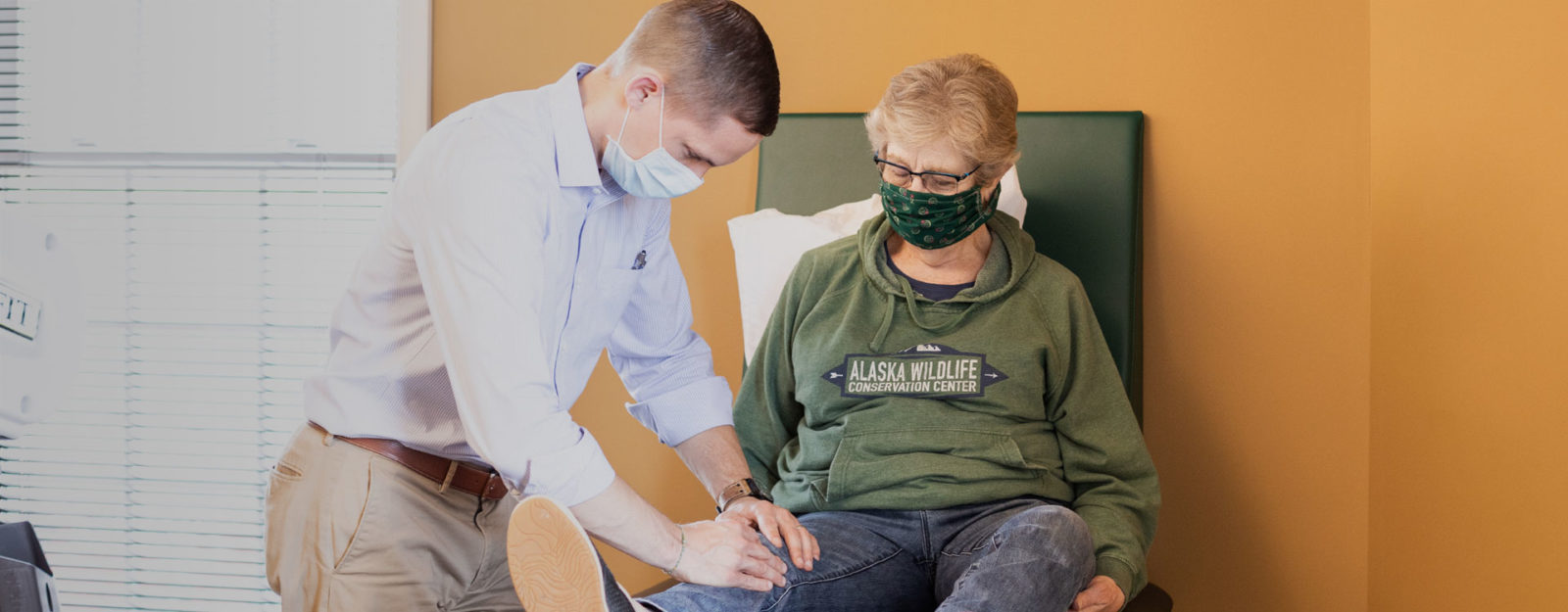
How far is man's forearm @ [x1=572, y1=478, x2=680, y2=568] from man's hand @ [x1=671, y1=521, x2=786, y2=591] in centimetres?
3

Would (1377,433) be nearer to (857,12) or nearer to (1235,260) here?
(1235,260)

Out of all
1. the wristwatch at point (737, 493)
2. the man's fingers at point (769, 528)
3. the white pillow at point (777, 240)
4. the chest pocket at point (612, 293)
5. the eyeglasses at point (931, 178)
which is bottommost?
the man's fingers at point (769, 528)

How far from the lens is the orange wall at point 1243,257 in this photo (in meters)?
2.18

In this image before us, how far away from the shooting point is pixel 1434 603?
2006 mm

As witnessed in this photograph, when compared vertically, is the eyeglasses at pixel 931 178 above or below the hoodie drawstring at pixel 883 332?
above

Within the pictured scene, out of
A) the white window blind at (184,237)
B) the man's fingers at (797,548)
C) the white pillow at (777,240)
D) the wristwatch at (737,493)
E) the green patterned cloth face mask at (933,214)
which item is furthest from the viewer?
the white window blind at (184,237)

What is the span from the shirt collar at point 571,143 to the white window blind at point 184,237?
57.4 inches

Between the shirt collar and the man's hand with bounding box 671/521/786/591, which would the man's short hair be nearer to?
the shirt collar

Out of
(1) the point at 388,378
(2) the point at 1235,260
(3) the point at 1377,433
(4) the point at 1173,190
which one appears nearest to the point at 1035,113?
(4) the point at 1173,190

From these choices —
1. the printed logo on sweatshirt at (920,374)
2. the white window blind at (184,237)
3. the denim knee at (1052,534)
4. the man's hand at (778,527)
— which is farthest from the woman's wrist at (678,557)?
the white window blind at (184,237)

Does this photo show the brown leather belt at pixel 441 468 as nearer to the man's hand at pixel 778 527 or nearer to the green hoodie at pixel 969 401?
the man's hand at pixel 778 527

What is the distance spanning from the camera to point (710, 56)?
4.39 ft

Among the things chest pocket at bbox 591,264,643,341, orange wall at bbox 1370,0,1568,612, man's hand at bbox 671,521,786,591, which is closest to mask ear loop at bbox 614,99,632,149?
chest pocket at bbox 591,264,643,341

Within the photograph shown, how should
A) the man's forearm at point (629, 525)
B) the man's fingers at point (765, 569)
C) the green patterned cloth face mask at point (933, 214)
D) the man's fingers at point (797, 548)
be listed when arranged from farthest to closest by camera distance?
the green patterned cloth face mask at point (933, 214), the man's fingers at point (797, 548), the man's fingers at point (765, 569), the man's forearm at point (629, 525)
